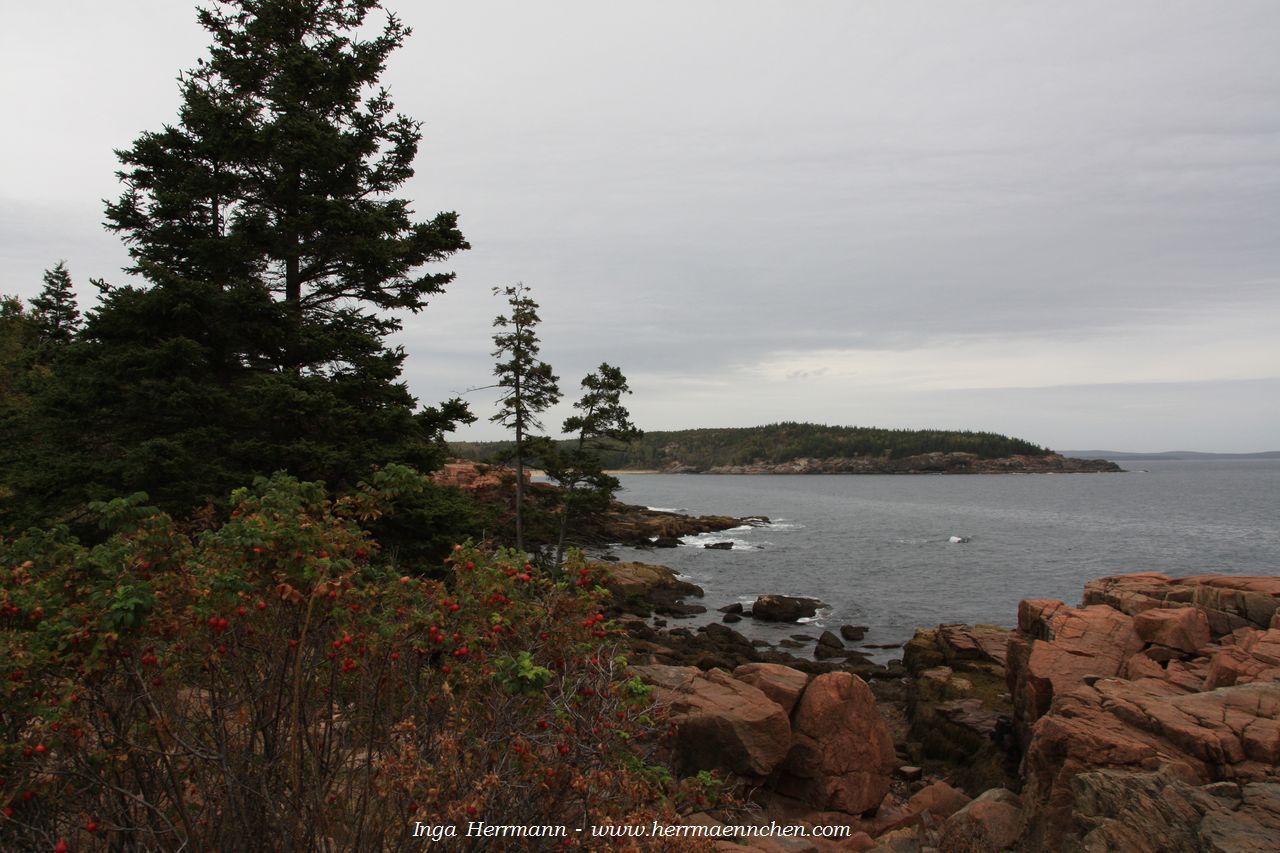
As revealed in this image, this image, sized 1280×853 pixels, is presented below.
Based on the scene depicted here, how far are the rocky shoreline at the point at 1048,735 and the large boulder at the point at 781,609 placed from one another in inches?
423

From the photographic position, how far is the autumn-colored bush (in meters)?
3.93

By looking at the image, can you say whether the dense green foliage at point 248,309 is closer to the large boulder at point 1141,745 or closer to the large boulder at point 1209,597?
the large boulder at point 1141,745

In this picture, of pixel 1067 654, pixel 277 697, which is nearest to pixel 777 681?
pixel 1067 654

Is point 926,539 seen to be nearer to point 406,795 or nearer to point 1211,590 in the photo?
point 1211,590

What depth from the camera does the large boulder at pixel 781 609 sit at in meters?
30.6

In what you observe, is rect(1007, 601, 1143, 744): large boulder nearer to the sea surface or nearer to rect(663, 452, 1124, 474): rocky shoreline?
the sea surface

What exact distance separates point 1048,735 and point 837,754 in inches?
151

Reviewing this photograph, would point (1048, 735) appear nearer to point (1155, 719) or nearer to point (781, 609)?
point (1155, 719)

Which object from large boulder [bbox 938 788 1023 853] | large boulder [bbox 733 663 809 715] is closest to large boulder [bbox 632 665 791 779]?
large boulder [bbox 733 663 809 715]

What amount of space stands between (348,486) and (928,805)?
12.3 metres

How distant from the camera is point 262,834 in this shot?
14.1 feet

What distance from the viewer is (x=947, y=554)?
1893 inches

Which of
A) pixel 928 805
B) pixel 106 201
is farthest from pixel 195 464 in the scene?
pixel 928 805

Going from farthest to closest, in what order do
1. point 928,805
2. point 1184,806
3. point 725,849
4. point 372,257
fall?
point 372,257, point 928,805, point 725,849, point 1184,806
